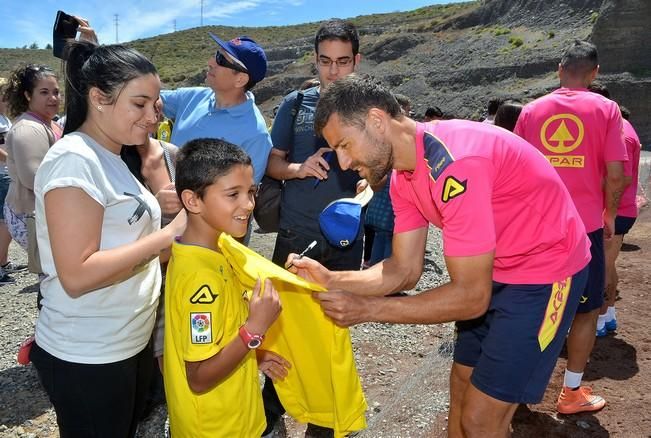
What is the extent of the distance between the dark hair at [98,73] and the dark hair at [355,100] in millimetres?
731

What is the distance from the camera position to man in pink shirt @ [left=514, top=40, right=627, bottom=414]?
12.0 ft

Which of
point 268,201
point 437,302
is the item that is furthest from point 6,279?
point 437,302

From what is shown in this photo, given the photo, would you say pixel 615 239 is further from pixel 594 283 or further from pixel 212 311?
pixel 212 311

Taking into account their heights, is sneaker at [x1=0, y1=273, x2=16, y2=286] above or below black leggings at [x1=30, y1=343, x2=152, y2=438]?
below

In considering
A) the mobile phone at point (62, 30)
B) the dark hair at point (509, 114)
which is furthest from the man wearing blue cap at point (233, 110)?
the dark hair at point (509, 114)

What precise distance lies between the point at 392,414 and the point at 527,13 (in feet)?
182

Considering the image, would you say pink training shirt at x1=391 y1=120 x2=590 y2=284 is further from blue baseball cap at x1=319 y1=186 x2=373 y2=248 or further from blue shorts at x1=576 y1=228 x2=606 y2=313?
blue shorts at x1=576 y1=228 x2=606 y2=313

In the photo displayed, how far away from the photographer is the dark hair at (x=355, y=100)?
7.22 ft

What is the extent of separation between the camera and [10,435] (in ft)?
11.1

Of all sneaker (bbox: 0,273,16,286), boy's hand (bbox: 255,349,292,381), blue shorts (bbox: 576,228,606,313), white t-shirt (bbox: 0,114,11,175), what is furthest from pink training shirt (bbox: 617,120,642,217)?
sneaker (bbox: 0,273,16,286)

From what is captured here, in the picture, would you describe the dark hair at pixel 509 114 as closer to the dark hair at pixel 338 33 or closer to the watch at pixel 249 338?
the dark hair at pixel 338 33

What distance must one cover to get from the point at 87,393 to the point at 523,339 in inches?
72.2

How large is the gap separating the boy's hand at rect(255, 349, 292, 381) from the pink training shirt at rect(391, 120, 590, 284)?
1.00 metres

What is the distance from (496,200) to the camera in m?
2.25
